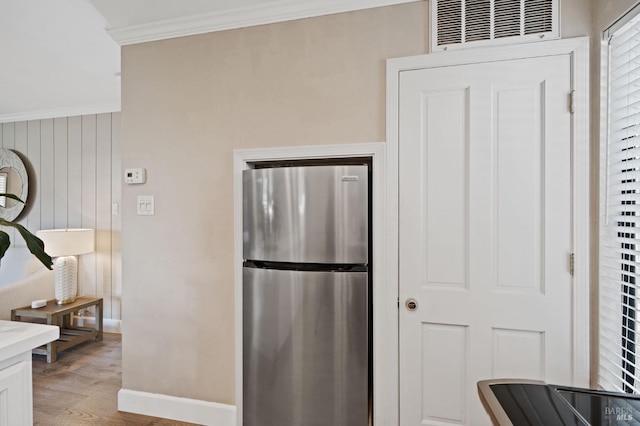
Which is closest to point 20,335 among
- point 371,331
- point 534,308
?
point 371,331

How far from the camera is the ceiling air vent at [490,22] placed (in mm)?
1703

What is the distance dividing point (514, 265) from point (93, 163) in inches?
162

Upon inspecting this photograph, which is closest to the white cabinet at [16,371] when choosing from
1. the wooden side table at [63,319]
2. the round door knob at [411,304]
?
the round door knob at [411,304]

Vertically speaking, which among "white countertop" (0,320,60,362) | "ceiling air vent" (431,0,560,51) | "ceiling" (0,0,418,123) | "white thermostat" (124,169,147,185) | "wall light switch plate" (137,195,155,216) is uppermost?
"ceiling" (0,0,418,123)

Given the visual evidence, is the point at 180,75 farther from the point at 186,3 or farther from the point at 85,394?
the point at 85,394

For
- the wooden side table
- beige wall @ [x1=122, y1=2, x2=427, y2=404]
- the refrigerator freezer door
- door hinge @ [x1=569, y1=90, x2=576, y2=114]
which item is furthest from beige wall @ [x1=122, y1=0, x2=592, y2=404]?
the wooden side table

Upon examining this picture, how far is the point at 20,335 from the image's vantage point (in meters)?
1.10

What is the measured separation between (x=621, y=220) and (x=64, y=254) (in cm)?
420

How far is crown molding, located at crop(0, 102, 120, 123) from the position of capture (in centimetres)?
382

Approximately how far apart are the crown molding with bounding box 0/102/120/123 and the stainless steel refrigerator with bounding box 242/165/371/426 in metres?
2.82

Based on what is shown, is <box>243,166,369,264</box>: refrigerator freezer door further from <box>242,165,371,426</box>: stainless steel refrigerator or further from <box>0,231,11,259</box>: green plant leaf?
<box>0,231,11,259</box>: green plant leaf

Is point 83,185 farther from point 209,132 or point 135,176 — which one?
point 209,132

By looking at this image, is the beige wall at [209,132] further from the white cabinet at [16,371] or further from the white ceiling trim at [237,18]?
the white cabinet at [16,371]

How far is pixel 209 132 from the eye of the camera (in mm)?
2199
